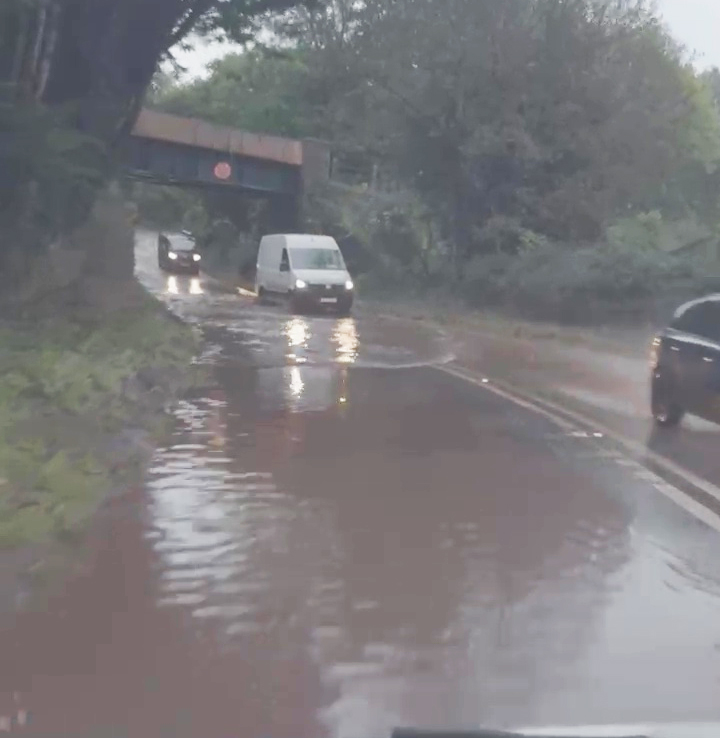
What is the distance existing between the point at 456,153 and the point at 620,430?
2510 centimetres

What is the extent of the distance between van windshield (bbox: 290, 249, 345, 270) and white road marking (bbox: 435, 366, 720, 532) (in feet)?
65.5

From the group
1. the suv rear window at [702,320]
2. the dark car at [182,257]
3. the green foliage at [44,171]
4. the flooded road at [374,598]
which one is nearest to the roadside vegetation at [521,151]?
the green foliage at [44,171]

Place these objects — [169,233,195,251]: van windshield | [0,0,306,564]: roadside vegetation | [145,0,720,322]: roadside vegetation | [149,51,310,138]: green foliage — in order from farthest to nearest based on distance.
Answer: [169,233,195,251]: van windshield
[149,51,310,138]: green foliage
[145,0,720,322]: roadside vegetation
[0,0,306,564]: roadside vegetation

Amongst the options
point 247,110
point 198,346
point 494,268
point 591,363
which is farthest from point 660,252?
point 247,110

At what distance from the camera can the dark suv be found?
1525cm

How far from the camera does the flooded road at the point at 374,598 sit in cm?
648

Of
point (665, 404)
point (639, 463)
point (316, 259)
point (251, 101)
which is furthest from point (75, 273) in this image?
point (251, 101)

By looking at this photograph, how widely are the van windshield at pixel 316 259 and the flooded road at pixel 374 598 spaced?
25.2 metres

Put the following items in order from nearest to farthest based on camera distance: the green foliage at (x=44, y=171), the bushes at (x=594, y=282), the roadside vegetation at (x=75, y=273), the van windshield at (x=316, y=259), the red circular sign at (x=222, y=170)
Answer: the roadside vegetation at (x=75, y=273) < the green foliage at (x=44, y=171) < the bushes at (x=594, y=282) < the van windshield at (x=316, y=259) < the red circular sign at (x=222, y=170)

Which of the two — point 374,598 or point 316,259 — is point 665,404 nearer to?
point 374,598

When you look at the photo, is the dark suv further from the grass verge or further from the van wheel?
the grass verge

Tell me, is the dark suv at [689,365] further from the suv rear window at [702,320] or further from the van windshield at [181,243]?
the van windshield at [181,243]

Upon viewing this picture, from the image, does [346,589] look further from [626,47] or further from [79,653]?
[626,47]

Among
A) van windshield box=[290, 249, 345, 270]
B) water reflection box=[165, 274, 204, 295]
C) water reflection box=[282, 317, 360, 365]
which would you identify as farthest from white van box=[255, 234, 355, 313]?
water reflection box=[165, 274, 204, 295]
